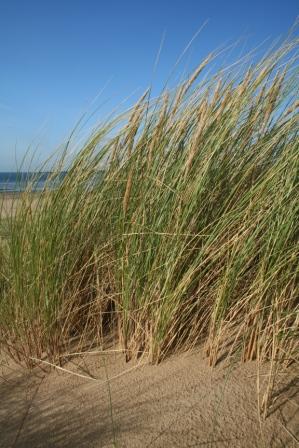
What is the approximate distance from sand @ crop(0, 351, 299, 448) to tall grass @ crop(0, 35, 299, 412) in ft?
0.31

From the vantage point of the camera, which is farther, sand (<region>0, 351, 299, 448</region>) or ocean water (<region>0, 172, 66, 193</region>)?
ocean water (<region>0, 172, 66, 193</region>)

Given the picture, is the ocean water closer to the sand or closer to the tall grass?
the tall grass

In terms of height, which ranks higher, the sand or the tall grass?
the tall grass

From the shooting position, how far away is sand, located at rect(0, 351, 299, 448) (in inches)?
51.5

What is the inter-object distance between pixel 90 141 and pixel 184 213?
0.65m

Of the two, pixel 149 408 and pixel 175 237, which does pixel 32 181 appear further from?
pixel 149 408

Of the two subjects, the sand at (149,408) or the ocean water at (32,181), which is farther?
the ocean water at (32,181)

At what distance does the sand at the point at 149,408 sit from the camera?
4.29 feet

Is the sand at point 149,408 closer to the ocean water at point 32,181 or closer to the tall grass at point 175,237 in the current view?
the tall grass at point 175,237

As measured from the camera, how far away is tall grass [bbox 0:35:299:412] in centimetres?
149

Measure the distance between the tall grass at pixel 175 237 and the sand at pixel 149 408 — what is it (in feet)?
0.31

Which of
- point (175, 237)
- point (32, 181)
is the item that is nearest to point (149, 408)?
point (175, 237)

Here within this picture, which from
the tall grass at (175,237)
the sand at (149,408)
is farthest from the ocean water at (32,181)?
the sand at (149,408)

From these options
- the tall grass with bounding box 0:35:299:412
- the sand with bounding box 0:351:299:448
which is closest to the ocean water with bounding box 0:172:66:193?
the tall grass with bounding box 0:35:299:412
